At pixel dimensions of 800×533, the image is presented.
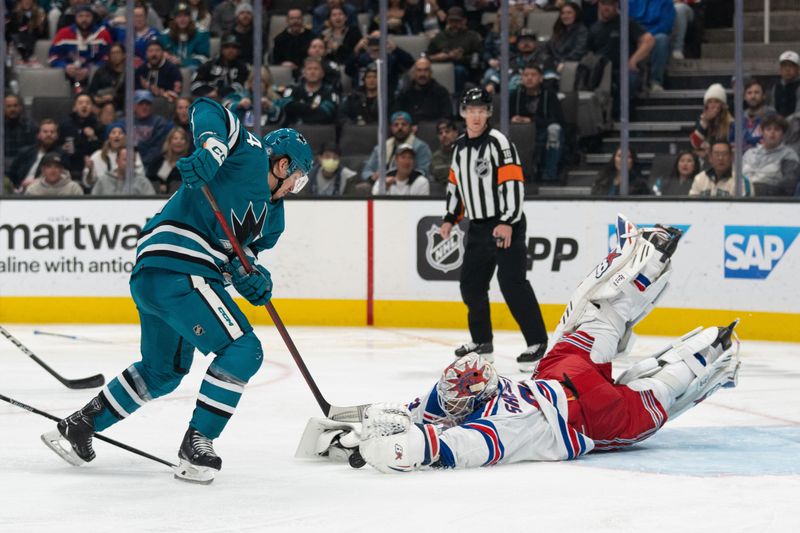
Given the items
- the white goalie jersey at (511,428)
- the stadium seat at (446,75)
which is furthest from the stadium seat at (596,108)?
the white goalie jersey at (511,428)

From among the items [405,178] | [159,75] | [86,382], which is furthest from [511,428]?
[159,75]

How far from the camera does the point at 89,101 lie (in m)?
9.01

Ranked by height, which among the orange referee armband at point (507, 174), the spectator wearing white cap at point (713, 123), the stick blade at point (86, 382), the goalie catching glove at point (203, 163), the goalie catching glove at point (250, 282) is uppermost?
the goalie catching glove at point (203, 163)

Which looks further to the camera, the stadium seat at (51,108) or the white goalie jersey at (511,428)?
the stadium seat at (51,108)

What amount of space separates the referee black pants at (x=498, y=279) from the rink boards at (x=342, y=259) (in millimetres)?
1473

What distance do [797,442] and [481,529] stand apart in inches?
68.2

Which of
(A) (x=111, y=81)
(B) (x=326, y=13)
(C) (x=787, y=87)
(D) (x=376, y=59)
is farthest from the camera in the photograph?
(B) (x=326, y=13)

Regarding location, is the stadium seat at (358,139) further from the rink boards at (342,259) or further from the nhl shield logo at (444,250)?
the nhl shield logo at (444,250)

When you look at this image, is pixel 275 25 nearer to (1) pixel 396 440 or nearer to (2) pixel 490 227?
(2) pixel 490 227

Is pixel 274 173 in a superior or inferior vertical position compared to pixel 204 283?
superior

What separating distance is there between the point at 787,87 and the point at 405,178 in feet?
7.78

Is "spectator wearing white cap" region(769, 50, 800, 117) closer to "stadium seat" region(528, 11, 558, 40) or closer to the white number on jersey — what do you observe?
"stadium seat" region(528, 11, 558, 40)

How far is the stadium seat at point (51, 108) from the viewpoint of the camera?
29.6 ft

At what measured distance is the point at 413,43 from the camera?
29.1 ft
